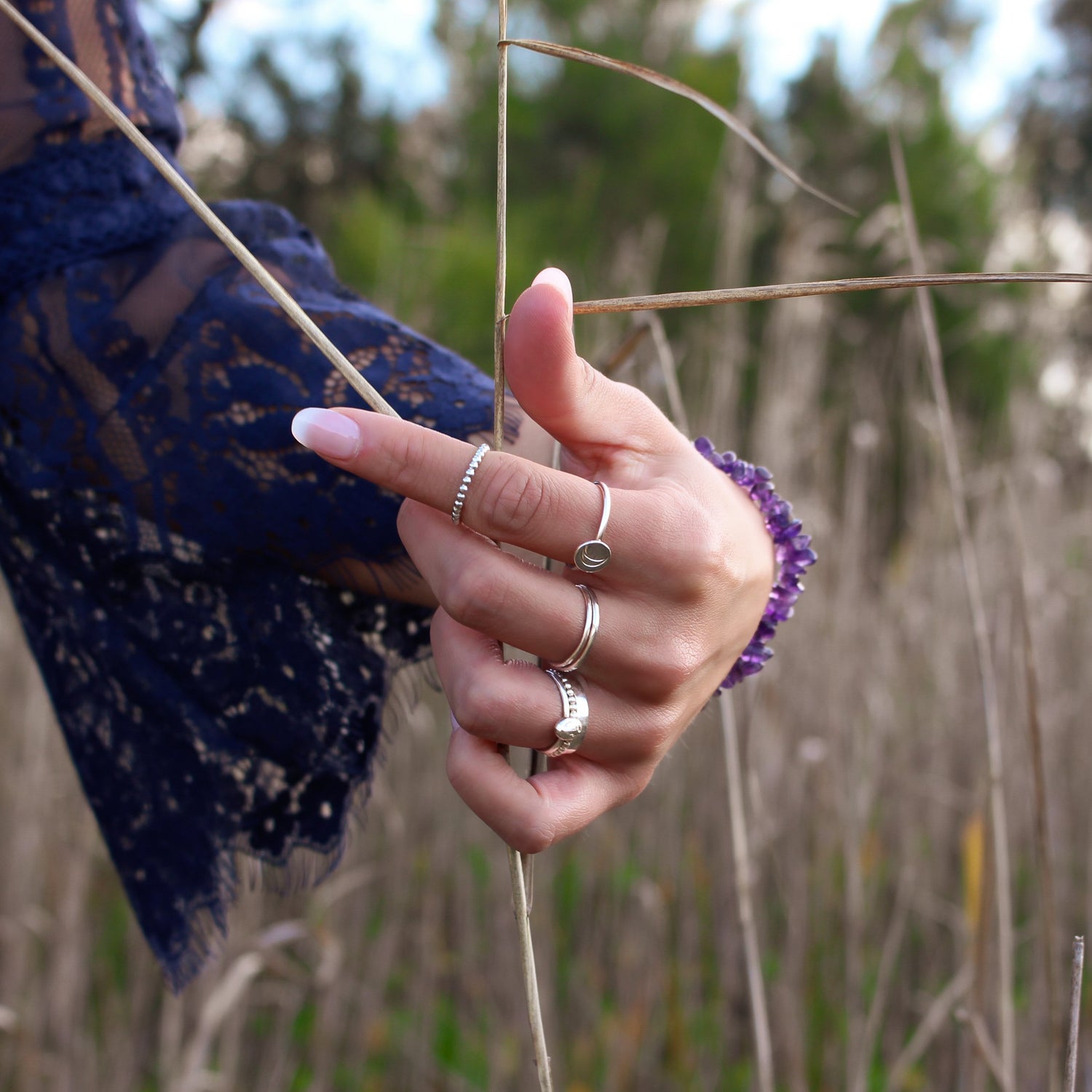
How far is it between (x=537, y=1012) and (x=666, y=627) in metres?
0.16

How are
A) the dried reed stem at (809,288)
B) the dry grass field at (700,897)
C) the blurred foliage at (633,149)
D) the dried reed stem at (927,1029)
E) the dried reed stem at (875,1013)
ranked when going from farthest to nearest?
the blurred foliage at (633,149)
the dry grass field at (700,897)
the dried reed stem at (927,1029)
the dried reed stem at (875,1013)
the dried reed stem at (809,288)

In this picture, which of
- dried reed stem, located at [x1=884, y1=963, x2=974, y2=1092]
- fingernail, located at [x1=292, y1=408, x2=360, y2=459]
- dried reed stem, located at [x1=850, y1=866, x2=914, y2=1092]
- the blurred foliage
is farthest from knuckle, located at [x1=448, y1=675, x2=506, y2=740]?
the blurred foliage

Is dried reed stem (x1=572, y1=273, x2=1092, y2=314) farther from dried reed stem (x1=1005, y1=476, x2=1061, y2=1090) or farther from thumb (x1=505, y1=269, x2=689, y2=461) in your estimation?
dried reed stem (x1=1005, y1=476, x2=1061, y2=1090)

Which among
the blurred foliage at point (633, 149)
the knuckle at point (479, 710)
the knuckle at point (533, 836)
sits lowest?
the knuckle at point (533, 836)

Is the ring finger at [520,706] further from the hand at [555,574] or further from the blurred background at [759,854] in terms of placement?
the blurred background at [759,854]

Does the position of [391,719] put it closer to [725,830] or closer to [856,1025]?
[856,1025]

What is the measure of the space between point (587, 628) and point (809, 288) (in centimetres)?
16

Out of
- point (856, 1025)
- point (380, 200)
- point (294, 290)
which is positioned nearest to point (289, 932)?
point (856, 1025)

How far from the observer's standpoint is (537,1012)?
→ 0.36m

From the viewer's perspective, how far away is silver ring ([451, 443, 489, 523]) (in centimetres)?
36

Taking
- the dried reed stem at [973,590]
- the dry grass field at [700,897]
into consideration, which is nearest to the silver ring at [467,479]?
the dried reed stem at [973,590]

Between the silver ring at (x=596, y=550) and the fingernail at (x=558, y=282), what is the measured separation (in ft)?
0.24

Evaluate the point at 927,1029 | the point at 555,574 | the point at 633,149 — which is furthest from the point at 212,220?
the point at 633,149

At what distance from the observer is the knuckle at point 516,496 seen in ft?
1.17
